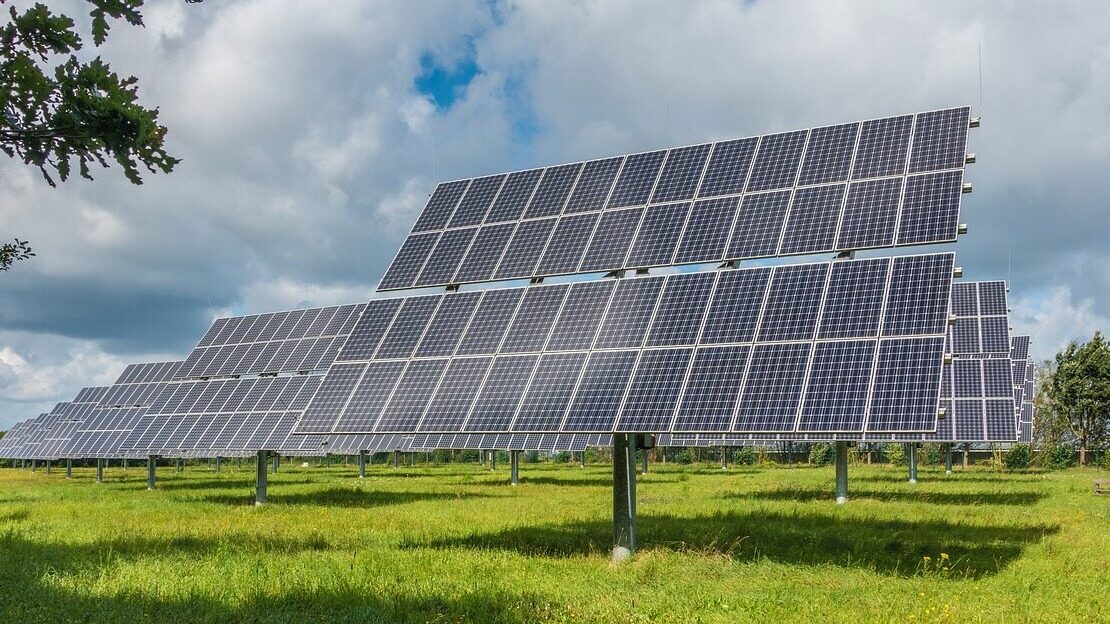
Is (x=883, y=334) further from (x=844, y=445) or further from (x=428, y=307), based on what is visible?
(x=844, y=445)

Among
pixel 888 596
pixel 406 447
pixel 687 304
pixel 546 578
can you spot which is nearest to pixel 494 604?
pixel 546 578

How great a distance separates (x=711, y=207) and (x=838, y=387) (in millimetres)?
6147

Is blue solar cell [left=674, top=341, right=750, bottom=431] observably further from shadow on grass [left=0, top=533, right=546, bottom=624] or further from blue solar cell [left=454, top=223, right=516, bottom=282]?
blue solar cell [left=454, top=223, right=516, bottom=282]

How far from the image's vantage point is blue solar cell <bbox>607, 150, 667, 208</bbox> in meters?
22.0

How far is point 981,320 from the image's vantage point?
4347cm

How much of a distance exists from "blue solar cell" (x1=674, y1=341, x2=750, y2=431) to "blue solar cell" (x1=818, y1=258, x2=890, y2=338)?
5.11 feet

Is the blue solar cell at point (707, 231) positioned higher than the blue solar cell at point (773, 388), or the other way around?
the blue solar cell at point (707, 231)

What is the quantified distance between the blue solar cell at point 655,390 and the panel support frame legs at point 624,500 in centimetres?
127

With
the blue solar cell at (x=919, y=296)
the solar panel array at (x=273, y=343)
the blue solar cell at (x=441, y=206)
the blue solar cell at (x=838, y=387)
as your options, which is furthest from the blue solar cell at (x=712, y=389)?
the solar panel array at (x=273, y=343)

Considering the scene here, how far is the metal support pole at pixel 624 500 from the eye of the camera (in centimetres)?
1802

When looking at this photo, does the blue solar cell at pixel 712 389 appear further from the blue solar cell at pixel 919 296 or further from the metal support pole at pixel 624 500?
the blue solar cell at pixel 919 296

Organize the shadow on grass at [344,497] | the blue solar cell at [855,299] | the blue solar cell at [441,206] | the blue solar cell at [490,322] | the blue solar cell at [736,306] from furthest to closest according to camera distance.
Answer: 1. the shadow on grass at [344,497]
2. the blue solar cell at [441,206]
3. the blue solar cell at [490,322]
4. the blue solar cell at [736,306]
5. the blue solar cell at [855,299]

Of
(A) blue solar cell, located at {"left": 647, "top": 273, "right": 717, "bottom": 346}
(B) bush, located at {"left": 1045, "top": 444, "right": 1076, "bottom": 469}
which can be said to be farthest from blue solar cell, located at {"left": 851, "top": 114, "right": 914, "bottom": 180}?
(B) bush, located at {"left": 1045, "top": 444, "right": 1076, "bottom": 469}

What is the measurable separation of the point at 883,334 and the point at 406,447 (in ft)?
106
